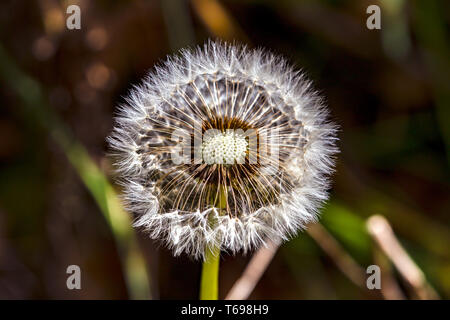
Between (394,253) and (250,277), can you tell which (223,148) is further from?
(394,253)

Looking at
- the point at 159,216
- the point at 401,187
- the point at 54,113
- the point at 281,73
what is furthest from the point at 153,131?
the point at 401,187

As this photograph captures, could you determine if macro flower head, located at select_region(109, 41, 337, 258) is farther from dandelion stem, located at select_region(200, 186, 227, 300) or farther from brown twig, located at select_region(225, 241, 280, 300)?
brown twig, located at select_region(225, 241, 280, 300)

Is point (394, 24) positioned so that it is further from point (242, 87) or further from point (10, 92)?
point (10, 92)

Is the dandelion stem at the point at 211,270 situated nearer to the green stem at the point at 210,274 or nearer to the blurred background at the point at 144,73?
the green stem at the point at 210,274

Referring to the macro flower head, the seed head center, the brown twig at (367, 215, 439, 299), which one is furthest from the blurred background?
the seed head center

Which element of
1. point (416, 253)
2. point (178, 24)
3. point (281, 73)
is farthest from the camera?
point (178, 24)

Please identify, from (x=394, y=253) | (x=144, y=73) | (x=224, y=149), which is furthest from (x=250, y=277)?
(x=144, y=73)

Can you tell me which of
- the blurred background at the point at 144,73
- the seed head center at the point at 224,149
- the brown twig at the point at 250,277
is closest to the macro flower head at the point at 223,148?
the seed head center at the point at 224,149
